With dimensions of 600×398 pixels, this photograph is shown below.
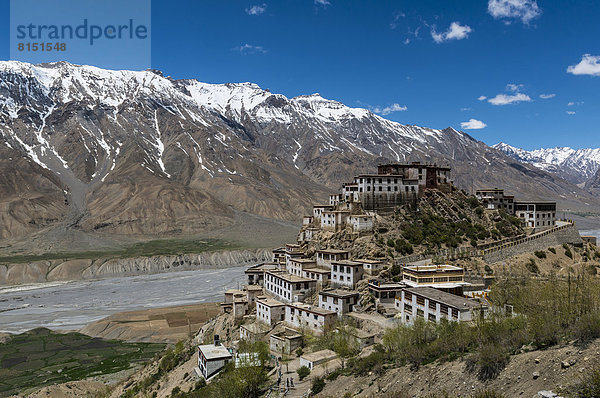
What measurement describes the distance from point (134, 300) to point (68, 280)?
106 ft

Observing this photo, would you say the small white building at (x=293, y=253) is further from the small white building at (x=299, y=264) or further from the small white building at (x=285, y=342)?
the small white building at (x=285, y=342)

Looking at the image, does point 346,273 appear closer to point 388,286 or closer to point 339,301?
point 339,301

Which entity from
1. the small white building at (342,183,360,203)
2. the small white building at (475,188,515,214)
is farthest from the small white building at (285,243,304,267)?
the small white building at (475,188,515,214)

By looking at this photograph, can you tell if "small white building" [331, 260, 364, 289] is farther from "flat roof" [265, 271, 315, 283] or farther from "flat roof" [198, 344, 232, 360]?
"flat roof" [198, 344, 232, 360]

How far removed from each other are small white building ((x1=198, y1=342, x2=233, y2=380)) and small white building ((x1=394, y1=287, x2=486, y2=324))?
45.3 feet

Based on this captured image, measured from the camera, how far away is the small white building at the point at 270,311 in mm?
43500

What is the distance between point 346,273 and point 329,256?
13.7ft

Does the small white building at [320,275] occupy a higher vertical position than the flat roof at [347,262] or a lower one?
lower

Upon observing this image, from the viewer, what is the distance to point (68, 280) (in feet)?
380

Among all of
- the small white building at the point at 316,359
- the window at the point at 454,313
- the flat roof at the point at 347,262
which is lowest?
the small white building at the point at 316,359

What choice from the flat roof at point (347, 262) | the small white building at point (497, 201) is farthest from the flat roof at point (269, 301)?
the small white building at point (497, 201)

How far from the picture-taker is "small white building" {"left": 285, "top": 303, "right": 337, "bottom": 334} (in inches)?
1533

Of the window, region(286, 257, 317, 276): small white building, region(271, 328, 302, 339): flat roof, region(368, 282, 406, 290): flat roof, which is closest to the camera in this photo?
the window

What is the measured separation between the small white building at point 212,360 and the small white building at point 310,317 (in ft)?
24.8
